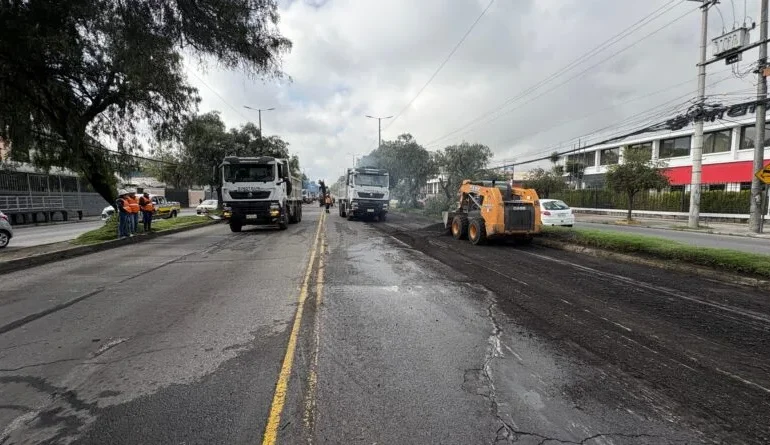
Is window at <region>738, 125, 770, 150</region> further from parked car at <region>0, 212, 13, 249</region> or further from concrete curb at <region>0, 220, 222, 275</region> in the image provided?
parked car at <region>0, 212, 13, 249</region>

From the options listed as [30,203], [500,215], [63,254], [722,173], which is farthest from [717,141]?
[30,203]

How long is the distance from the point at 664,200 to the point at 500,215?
79.2 feet

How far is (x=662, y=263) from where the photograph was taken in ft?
30.0

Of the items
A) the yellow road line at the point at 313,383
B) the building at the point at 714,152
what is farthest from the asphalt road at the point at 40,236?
the building at the point at 714,152

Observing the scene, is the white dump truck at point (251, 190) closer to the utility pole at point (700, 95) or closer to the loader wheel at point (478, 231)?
the loader wheel at point (478, 231)

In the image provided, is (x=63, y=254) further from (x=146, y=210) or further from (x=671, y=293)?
(x=671, y=293)

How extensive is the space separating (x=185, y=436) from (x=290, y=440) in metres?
0.74

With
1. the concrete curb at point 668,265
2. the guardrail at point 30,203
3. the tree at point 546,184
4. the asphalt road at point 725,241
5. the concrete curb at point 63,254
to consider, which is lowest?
the asphalt road at point 725,241

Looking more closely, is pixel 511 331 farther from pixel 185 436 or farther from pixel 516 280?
pixel 185 436

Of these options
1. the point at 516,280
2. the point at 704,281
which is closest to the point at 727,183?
the point at 704,281

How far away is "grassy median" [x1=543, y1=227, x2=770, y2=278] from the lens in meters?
7.82

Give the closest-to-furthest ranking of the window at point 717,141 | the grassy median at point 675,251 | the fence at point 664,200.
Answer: the grassy median at point 675,251 < the fence at point 664,200 < the window at point 717,141

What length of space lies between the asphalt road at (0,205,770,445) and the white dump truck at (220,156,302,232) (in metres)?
8.99

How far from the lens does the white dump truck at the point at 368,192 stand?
944 inches
